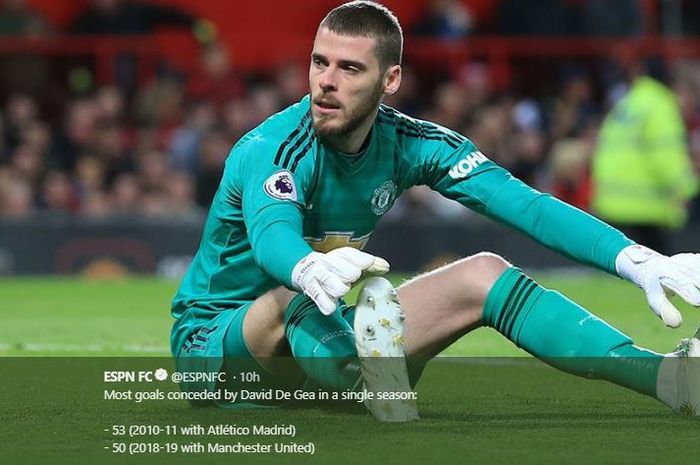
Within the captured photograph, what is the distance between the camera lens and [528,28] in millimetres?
18984

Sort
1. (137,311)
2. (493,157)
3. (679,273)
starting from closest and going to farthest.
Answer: (679,273)
(137,311)
(493,157)

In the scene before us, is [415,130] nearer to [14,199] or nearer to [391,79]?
[391,79]

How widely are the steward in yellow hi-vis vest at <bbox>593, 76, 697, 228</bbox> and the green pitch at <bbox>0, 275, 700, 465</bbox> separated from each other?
504 centimetres

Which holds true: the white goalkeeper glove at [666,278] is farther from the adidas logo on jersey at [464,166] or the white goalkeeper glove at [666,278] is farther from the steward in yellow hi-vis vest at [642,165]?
the steward in yellow hi-vis vest at [642,165]

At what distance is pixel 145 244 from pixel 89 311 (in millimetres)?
4005

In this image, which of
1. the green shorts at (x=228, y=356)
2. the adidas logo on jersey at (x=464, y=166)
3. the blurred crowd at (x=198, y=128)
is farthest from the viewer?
the blurred crowd at (x=198, y=128)

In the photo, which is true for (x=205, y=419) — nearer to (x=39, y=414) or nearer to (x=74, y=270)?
(x=39, y=414)

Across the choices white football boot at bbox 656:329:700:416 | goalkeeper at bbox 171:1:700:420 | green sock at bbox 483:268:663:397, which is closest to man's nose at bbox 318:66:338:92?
goalkeeper at bbox 171:1:700:420

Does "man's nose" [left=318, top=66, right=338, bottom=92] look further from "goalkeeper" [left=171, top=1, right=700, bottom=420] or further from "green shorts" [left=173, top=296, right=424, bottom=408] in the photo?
"green shorts" [left=173, top=296, right=424, bottom=408]

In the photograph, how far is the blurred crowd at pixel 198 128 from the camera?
16.2 m

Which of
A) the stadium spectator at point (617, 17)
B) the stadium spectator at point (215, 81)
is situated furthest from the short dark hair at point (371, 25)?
the stadium spectator at point (617, 17)

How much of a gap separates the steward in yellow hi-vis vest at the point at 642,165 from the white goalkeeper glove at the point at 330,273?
9.09 meters

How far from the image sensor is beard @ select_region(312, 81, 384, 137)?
5.85 meters

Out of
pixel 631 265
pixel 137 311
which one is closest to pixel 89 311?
pixel 137 311
